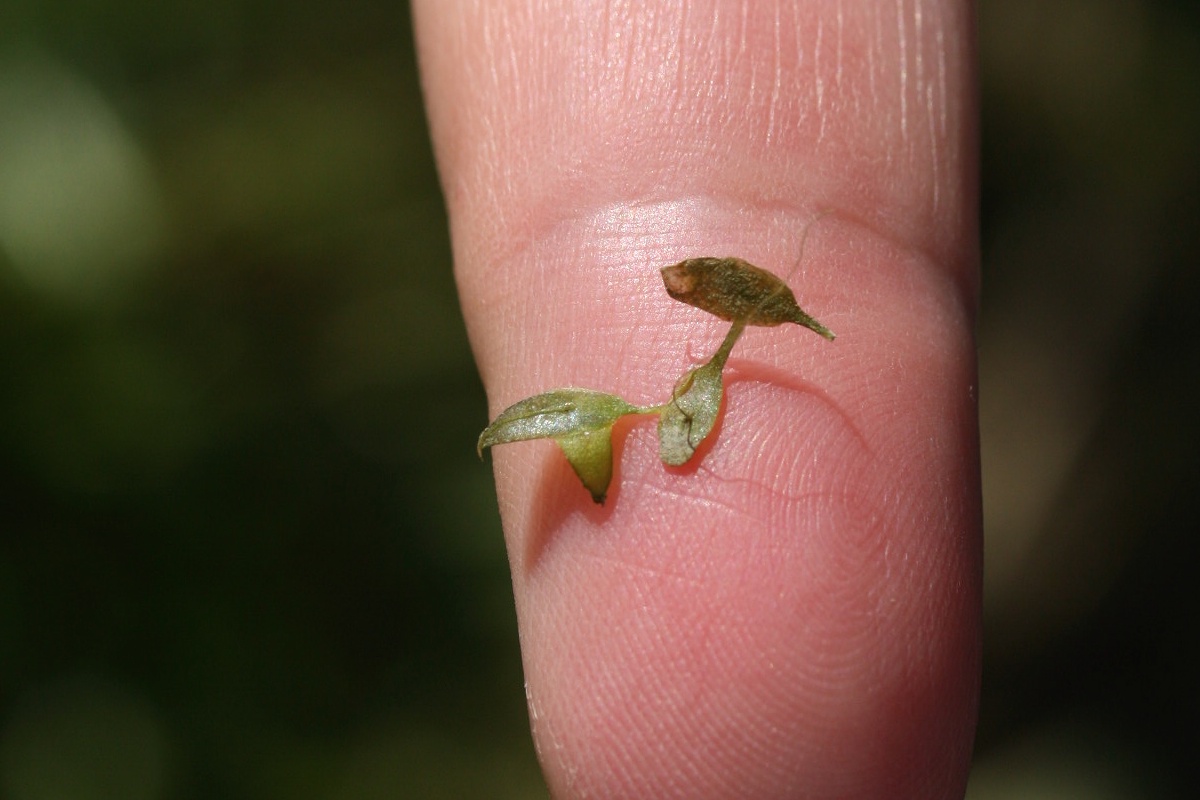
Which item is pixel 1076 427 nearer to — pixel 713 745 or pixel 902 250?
pixel 902 250

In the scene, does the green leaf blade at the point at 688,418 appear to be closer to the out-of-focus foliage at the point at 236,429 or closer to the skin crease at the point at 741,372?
the skin crease at the point at 741,372

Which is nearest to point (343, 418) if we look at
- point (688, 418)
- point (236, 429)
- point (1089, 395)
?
point (236, 429)

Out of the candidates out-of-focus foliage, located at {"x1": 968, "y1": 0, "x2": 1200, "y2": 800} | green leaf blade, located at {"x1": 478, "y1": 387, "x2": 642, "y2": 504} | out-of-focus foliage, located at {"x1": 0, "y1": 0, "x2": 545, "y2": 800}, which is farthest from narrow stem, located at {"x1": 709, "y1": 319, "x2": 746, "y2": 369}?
out-of-focus foliage, located at {"x1": 968, "y1": 0, "x2": 1200, "y2": 800}

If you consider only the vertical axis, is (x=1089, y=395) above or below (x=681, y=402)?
below

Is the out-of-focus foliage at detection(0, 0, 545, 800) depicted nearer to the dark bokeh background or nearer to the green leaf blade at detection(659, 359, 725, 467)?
the dark bokeh background

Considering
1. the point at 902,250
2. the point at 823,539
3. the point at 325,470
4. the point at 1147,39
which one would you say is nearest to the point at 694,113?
the point at 902,250

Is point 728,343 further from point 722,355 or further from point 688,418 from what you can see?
point 688,418
